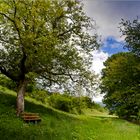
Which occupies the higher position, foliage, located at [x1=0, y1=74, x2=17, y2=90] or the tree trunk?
foliage, located at [x1=0, y1=74, x2=17, y2=90]

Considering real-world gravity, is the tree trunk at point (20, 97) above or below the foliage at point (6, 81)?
below

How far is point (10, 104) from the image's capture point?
37031 mm

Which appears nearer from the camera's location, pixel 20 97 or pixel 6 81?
pixel 20 97

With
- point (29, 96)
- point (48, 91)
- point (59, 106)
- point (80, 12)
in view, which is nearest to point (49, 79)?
point (48, 91)

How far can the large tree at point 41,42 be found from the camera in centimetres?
3381

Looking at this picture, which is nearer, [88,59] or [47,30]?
[47,30]

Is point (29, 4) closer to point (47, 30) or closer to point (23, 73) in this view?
point (47, 30)

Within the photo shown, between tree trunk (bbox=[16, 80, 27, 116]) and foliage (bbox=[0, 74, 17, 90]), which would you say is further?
foliage (bbox=[0, 74, 17, 90])

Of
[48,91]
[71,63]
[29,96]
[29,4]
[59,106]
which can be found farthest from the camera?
[59,106]

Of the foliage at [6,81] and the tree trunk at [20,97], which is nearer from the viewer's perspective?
the tree trunk at [20,97]

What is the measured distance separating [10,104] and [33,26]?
27.0 ft

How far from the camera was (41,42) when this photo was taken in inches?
1316

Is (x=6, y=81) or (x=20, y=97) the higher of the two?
(x=6, y=81)

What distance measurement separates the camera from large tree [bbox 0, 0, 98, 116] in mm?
33812
